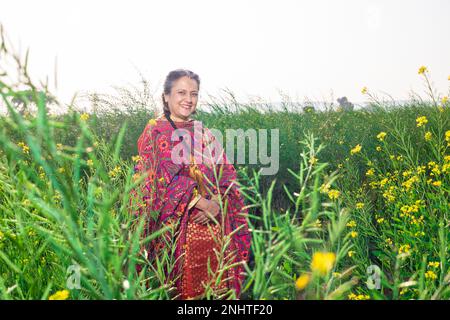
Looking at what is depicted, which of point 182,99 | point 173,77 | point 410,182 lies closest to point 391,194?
point 410,182

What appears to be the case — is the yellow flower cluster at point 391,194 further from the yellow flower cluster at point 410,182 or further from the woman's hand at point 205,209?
the woman's hand at point 205,209

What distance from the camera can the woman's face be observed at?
8.37ft

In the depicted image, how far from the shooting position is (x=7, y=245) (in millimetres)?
1361

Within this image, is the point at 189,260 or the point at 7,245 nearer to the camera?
the point at 7,245

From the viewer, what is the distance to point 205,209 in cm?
219

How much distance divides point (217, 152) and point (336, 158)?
1.91 meters

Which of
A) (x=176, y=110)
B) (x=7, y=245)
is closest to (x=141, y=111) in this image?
(x=176, y=110)

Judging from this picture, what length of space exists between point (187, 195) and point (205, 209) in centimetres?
16

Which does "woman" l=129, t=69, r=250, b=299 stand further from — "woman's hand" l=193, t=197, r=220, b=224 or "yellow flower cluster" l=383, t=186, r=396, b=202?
"yellow flower cluster" l=383, t=186, r=396, b=202

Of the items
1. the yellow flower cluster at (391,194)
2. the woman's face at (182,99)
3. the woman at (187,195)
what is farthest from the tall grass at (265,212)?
the woman's face at (182,99)

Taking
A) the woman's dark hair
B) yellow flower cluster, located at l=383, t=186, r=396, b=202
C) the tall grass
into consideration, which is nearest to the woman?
the woman's dark hair

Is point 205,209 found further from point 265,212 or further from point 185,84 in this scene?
point 265,212

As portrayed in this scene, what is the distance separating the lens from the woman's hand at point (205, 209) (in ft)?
7.13
